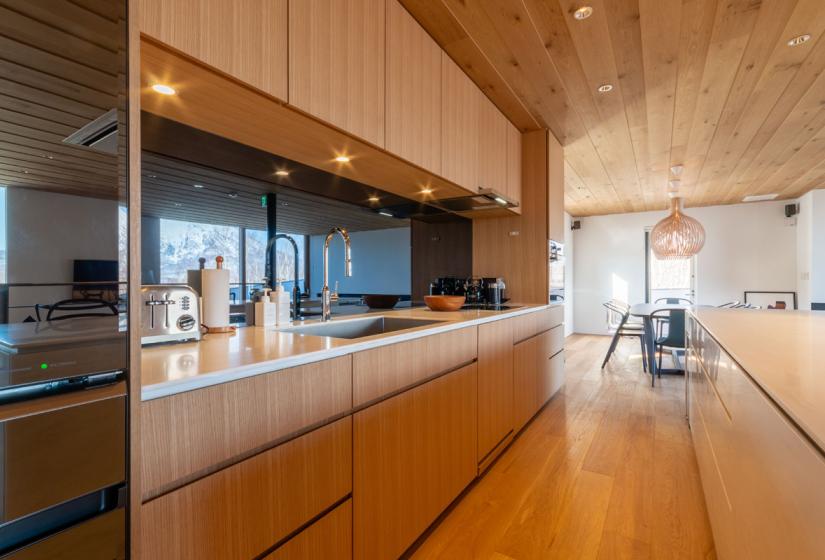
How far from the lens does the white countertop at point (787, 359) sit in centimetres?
66

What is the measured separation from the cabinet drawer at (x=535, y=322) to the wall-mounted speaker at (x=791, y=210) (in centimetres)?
577

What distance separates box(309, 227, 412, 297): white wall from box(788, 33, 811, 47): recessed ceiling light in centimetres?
271

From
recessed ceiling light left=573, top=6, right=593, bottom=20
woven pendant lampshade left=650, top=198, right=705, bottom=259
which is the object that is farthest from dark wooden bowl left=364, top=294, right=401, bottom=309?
woven pendant lampshade left=650, top=198, right=705, bottom=259

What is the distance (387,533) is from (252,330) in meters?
0.92

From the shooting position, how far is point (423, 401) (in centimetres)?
166

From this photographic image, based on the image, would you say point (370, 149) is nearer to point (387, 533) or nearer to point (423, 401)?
point (423, 401)

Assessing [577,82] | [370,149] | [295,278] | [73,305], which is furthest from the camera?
[577,82]

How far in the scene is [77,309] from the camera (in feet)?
2.13

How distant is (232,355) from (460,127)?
6.42 ft

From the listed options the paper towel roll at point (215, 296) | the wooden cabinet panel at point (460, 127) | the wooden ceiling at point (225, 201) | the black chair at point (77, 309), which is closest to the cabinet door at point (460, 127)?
the wooden cabinet panel at point (460, 127)

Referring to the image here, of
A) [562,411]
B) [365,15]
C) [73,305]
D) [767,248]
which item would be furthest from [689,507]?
[767,248]

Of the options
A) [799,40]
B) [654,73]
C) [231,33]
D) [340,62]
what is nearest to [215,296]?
[231,33]

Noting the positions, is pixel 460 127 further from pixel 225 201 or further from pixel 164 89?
pixel 164 89

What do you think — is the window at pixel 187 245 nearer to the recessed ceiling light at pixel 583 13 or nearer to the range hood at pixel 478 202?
the range hood at pixel 478 202
